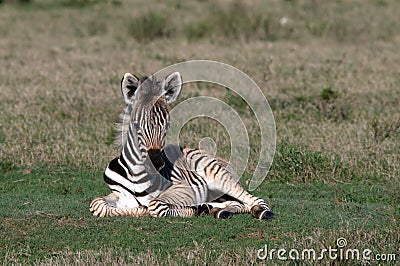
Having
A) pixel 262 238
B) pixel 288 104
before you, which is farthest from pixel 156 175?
pixel 288 104

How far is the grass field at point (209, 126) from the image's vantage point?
22.6 ft

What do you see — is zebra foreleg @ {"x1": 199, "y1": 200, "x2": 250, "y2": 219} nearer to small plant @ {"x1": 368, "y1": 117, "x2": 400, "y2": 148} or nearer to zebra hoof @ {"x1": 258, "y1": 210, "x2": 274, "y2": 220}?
zebra hoof @ {"x1": 258, "y1": 210, "x2": 274, "y2": 220}

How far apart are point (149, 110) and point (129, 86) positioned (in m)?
0.32

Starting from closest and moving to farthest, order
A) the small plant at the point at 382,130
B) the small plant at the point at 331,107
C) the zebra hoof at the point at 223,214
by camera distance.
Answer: the zebra hoof at the point at 223,214, the small plant at the point at 382,130, the small plant at the point at 331,107

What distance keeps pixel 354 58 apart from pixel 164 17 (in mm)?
6856

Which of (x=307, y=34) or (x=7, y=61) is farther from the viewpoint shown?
(x=307, y=34)

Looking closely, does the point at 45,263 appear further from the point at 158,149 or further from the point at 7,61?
the point at 7,61

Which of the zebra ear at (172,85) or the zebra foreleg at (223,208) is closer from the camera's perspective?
the zebra ear at (172,85)

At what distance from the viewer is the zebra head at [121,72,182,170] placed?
7375mm

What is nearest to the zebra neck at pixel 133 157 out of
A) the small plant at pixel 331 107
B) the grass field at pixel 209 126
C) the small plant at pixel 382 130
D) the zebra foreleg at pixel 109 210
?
the zebra foreleg at pixel 109 210

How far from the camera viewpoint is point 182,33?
22938mm


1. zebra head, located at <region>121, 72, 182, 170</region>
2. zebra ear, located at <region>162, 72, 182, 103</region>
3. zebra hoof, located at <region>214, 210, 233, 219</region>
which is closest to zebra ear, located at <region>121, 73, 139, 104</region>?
zebra head, located at <region>121, 72, 182, 170</region>

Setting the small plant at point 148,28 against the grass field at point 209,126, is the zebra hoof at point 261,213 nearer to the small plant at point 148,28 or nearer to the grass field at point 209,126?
the grass field at point 209,126

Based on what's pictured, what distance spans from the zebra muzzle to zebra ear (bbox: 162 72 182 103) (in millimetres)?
654
